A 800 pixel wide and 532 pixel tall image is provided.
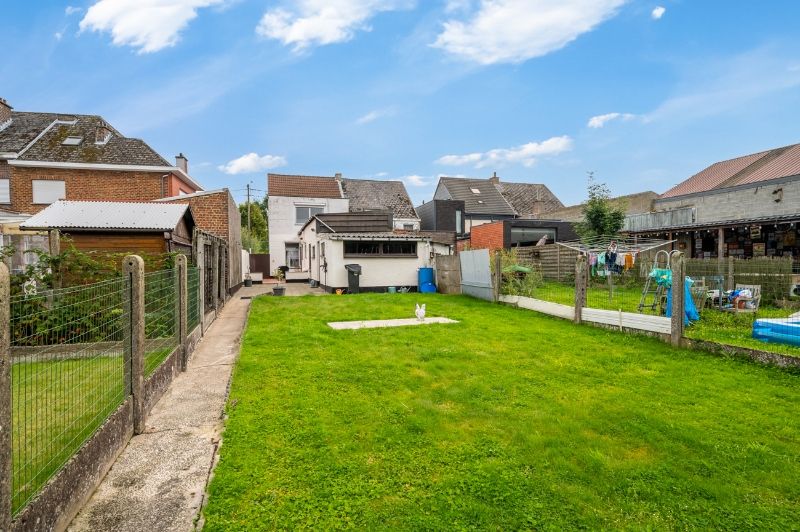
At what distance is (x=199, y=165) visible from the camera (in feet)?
96.5

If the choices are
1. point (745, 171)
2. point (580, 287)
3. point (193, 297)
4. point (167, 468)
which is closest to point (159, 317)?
point (193, 297)

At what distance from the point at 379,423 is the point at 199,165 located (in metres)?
30.0

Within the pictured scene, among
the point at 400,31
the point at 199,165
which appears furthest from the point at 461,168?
the point at 400,31

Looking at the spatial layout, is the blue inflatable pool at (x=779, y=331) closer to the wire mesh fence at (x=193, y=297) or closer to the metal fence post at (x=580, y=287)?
the metal fence post at (x=580, y=287)

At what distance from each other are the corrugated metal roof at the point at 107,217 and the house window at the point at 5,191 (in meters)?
17.7

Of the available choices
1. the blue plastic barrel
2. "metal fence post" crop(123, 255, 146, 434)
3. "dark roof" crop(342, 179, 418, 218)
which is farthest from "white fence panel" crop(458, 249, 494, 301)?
"dark roof" crop(342, 179, 418, 218)

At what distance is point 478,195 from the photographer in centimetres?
4109

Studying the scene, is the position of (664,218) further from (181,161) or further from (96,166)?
(96,166)

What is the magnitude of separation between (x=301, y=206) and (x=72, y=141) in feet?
46.0

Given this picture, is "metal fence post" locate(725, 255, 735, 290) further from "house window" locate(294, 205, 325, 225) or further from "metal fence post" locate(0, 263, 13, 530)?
"house window" locate(294, 205, 325, 225)

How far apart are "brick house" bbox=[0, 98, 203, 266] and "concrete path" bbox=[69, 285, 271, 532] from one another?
21138 mm

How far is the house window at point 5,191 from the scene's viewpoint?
2198 centimetres

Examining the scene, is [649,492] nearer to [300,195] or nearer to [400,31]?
[400,31]

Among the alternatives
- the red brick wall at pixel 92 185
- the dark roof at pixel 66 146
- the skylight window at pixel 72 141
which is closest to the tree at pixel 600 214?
the red brick wall at pixel 92 185
